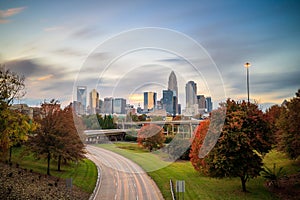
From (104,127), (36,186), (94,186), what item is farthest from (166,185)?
(104,127)

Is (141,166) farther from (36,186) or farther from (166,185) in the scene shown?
(36,186)

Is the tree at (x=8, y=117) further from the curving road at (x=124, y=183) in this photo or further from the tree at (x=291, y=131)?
the tree at (x=291, y=131)

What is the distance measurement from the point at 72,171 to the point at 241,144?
20.6 meters

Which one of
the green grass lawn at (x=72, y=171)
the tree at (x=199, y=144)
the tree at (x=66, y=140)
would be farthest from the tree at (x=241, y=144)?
the tree at (x=66, y=140)

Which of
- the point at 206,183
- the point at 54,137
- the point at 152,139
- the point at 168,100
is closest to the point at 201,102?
the point at 168,100

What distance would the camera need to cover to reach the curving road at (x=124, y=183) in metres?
25.1

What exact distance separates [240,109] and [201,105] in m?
24.1

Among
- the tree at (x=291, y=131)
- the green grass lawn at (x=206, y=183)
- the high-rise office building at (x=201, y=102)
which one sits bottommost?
the green grass lawn at (x=206, y=183)

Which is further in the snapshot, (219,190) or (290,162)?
(290,162)

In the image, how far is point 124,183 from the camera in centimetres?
3011

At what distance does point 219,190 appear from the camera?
88.0 feet

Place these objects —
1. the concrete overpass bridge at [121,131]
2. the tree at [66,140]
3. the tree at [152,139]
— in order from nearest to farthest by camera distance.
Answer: the tree at [66,140], the tree at [152,139], the concrete overpass bridge at [121,131]

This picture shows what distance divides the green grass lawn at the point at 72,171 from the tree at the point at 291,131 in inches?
798

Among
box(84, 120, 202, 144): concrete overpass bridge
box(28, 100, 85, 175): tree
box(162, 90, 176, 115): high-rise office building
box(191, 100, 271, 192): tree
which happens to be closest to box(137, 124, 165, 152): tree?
box(162, 90, 176, 115): high-rise office building
